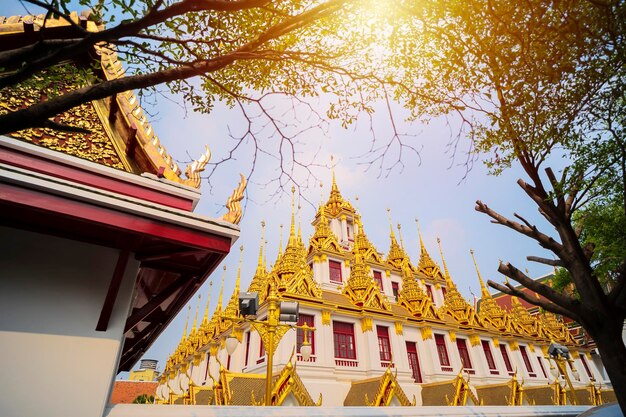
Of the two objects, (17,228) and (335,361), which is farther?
(335,361)

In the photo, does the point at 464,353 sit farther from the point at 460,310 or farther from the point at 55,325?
the point at 55,325

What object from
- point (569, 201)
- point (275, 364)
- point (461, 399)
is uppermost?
point (569, 201)

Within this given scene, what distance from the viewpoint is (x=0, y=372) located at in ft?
10.7

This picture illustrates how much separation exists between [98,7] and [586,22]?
253 inches

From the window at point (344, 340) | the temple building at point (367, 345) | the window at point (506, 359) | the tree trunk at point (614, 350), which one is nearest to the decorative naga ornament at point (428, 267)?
the temple building at point (367, 345)

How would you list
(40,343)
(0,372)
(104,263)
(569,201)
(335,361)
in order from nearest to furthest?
(0,372) → (40,343) → (104,263) → (569,201) → (335,361)

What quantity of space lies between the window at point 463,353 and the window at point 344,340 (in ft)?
26.0

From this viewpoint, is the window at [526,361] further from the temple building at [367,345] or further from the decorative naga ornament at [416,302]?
the decorative naga ornament at [416,302]

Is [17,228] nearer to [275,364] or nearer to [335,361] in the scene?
[275,364]

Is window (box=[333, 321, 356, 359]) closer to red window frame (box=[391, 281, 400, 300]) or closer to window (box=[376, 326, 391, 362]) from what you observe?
window (box=[376, 326, 391, 362])

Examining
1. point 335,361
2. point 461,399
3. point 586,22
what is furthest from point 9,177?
point 461,399

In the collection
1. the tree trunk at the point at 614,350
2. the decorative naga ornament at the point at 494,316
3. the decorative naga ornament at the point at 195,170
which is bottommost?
the tree trunk at the point at 614,350

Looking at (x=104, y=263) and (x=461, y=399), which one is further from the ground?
(x=104, y=263)

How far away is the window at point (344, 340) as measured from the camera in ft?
48.5
